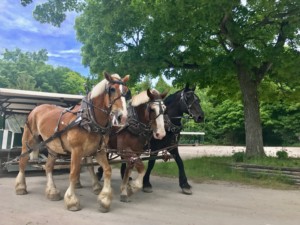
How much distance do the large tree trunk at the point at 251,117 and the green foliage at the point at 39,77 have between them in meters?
42.8

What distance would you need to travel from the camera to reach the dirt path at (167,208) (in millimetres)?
5504

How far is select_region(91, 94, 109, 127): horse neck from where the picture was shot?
5969mm

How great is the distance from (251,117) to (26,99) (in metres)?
7.79

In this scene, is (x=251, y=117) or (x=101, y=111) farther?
(x=251, y=117)

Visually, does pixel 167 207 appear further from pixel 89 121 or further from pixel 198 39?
pixel 198 39

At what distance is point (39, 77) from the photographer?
2280 inches

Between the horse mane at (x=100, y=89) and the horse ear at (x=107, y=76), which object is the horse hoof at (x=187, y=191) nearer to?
the horse mane at (x=100, y=89)

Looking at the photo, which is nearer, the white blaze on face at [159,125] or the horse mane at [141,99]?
the white blaze on face at [159,125]

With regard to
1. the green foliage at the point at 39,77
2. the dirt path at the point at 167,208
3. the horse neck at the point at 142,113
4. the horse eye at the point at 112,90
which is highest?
the green foliage at the point at 39,77

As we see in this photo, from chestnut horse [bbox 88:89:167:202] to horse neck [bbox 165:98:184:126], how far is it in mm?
971

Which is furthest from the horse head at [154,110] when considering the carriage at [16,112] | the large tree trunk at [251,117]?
the large tree trunk at [251,117]

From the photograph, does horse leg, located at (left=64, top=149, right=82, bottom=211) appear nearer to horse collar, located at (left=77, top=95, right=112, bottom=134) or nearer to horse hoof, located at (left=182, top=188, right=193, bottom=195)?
horse collar, located at (left=77, top=95, right=112, bottom=134)

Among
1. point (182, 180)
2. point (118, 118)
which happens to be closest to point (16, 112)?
point (182, 180)

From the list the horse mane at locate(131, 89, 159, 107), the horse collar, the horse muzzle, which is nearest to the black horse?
the horse mane at locate(131, 89, 159, 107)
